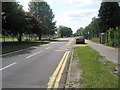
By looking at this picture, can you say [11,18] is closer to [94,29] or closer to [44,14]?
[44,14]

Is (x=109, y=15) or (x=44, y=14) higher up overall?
(x=44, y=14)

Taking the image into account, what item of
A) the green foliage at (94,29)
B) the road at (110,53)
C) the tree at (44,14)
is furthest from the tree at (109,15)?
the road at (110,53)

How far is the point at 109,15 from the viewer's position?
5172 cm

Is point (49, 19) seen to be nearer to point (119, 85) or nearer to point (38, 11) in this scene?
point (38, 11)

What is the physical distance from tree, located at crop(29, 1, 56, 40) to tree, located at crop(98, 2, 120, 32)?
2318cm

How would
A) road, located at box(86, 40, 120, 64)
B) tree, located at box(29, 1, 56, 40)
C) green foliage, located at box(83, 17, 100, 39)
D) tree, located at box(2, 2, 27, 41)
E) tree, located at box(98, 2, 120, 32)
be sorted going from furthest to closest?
1. green foliage, located at box(83, 17, 100, 39)
2. tree, located at box(29, 1, 56, 40)
3. tree, located at box(98, 2, 120, 32)
4. tree, located at box(2, 2, 27, 41)
5. road, located at box(86, 40, 120, 64)

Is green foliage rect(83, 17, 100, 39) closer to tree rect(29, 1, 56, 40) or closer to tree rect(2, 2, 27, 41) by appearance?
tree rect(29, 1, 56, 40)

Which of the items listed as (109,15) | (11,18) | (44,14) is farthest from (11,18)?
(44,14)

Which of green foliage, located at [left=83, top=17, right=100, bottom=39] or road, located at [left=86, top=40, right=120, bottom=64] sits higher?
green foliage, located at [left=83, top=17, right=100, bottom=39]

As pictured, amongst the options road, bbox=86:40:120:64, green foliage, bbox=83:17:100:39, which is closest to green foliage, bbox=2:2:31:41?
road, bbox=86:40:120:64

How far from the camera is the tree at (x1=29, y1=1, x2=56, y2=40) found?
229ft

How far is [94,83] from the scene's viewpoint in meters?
6.38

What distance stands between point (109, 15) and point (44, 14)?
2858 cm

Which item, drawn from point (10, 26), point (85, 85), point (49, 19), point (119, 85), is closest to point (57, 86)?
point (85, 85)
